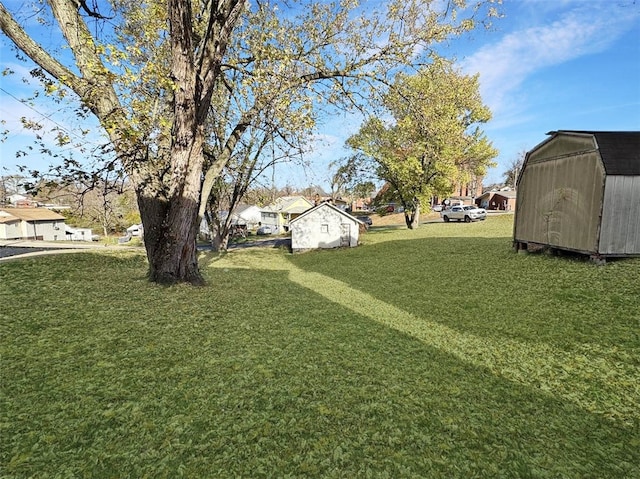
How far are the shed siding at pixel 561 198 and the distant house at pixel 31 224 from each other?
46754mm

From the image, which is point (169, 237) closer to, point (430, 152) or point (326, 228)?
point (326, 228)

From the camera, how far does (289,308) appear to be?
700 centimetres

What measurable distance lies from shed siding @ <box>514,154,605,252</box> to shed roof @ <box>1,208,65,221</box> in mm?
48295

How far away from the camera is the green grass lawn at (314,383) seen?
2547mm

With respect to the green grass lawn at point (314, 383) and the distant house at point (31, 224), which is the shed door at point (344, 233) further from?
the distant house at point (31, 224)

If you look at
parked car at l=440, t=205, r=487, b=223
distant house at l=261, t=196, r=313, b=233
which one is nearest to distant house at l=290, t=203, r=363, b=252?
parked car at l=440, t=205, r=487, b=223

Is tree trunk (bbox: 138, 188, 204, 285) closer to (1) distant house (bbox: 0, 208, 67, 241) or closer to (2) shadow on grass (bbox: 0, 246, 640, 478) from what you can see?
(2) shadow on grass (bbox: 0, 246, 640, 478)

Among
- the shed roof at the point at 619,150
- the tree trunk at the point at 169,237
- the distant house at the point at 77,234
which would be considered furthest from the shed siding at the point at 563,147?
the distant house at the point at 77,234

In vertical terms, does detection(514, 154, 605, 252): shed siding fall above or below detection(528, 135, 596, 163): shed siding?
below

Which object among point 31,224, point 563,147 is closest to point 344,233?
point 563,147

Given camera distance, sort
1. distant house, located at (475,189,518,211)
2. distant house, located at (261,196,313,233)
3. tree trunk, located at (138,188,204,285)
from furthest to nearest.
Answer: distant house, located at (261,196,313,233) → distant house, located at (475,189,518,211) → tree trunk, located at (138,188,204,285)

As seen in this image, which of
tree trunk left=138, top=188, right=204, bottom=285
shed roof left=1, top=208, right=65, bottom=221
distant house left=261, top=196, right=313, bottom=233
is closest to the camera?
tree trunk left=138, top=188, right=204, bottom=285

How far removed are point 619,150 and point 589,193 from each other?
1.21 metres

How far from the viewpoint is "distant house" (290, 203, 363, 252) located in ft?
76.1
